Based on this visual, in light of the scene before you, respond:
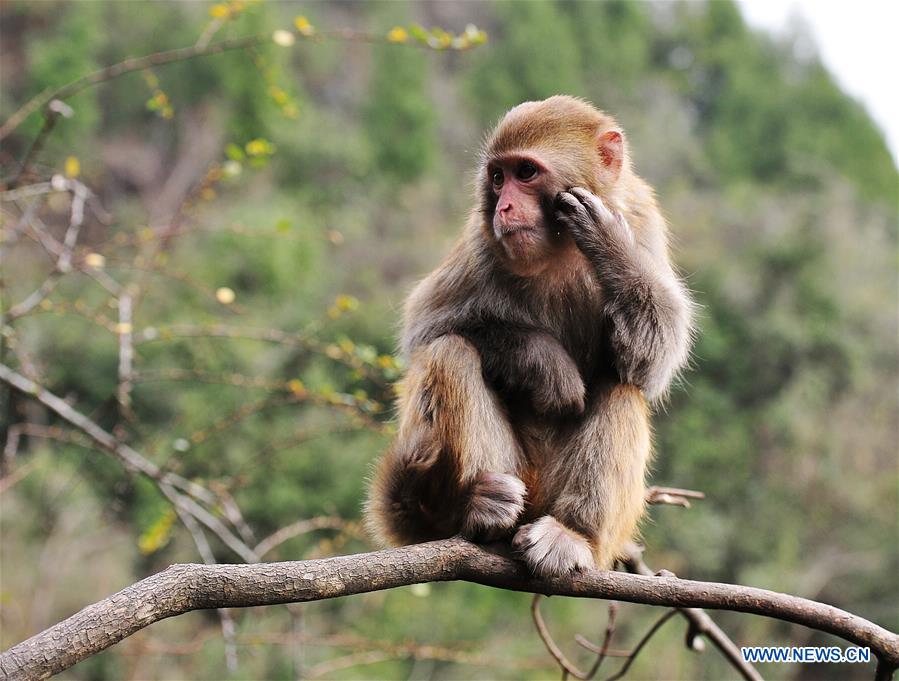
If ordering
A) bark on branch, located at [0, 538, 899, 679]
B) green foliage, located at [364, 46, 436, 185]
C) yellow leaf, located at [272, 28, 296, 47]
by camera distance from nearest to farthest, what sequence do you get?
bark on branch, located at [0, 538, 899, 679] < yellow leaf, located at [272, 28, 296, 47] < green foliage, located at [364, 46, 436, 185]

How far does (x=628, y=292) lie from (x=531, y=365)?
53 cm

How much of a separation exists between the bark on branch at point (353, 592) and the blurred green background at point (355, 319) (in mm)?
1513

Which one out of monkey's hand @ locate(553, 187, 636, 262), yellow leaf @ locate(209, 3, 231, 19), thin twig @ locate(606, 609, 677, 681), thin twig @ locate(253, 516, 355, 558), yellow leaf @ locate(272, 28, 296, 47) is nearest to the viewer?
monkey's hand @ locate(553, 187, 636, 262)

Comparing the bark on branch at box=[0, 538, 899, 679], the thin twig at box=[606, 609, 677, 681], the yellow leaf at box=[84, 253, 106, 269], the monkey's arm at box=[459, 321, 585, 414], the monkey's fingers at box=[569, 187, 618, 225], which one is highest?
the monkey's fingers at box=[569, 187, 618, 225]

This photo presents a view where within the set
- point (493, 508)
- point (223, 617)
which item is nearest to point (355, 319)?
point (223, 617)

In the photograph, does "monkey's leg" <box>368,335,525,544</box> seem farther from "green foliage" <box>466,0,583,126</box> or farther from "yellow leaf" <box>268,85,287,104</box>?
"green foliage" <box>466,0,583,126</box>

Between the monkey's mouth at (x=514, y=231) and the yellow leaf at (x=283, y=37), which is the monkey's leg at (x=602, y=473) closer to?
the monkey's mouth at (x=514, y=231)

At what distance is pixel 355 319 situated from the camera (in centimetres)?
2969

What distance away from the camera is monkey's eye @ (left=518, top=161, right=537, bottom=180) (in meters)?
4.09

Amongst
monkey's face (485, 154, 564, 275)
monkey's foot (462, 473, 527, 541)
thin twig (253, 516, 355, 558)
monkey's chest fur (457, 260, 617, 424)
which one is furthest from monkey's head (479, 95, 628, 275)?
thin twig (253, 516, 355, 558)

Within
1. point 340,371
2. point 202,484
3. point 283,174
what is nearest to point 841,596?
point 340,371

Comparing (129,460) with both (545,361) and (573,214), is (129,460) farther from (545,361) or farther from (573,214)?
(573,214)

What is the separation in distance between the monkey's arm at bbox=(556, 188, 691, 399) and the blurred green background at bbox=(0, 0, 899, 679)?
1.17 m

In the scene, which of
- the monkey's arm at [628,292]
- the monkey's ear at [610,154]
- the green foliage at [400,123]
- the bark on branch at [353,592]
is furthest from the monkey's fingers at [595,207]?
the green foliage at [400,123]
